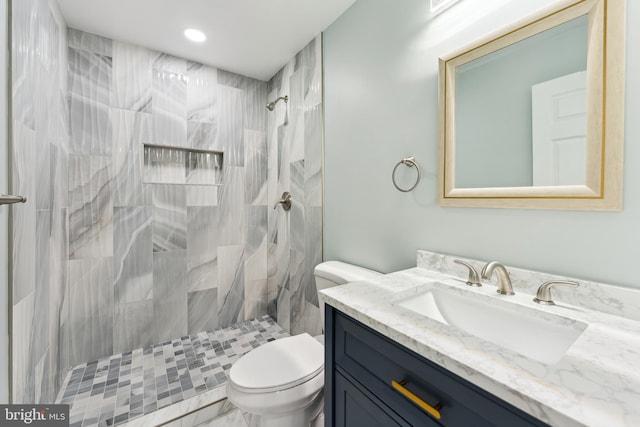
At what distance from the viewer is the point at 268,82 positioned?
254cm

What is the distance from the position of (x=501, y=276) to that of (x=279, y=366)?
985mm

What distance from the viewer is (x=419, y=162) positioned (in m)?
1.22

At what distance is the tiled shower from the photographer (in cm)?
148

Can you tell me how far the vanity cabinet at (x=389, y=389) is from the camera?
520mm

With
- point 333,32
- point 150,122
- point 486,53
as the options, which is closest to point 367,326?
point 486,53

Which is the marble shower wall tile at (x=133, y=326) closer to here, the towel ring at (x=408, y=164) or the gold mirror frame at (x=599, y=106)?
the towel ring at (x=408, y=164)

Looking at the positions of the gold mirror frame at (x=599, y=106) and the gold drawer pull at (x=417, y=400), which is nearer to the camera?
the gold drawer pull at (x=417, y=400)

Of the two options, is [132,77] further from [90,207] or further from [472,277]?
[472,277]

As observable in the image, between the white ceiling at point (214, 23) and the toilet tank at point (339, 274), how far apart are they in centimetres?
151

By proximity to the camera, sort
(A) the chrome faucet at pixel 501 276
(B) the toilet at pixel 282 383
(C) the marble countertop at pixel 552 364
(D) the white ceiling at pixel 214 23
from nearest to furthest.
→ (C) the marble countertop at pixel 552 364 → (A) the chrome faucet at pixel 501 276 → (B) the toilet at pixel 282 383 → (D) the white ceiling at pixel 214 23

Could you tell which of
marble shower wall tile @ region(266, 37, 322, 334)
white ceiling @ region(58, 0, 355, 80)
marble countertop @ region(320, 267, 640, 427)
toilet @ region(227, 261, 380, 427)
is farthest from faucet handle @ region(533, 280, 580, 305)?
white ceiling @ region(58, 0, 355, 80)

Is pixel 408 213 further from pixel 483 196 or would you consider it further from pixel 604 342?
pixel 604 342

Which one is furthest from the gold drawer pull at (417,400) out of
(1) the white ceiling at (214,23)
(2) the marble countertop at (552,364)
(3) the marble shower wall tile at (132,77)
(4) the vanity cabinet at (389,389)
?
(3) the marble shower wall tile at (132,77)

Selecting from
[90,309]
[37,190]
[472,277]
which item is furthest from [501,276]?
[90,309]
